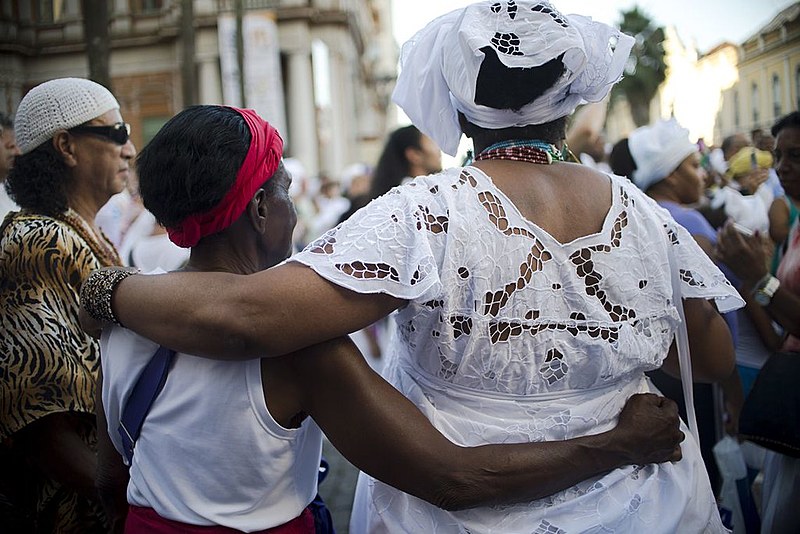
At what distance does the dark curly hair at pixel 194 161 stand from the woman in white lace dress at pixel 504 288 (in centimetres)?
17

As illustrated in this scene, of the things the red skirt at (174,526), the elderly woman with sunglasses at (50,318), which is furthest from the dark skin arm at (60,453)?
the red skirt at (174,526)

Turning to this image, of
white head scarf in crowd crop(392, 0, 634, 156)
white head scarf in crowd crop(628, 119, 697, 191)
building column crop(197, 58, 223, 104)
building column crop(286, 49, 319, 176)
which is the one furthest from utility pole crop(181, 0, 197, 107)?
building column crop(197, 58, 223, 104)

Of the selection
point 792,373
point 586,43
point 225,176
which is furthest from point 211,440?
point 792,373

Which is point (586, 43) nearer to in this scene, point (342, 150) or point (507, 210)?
point (507, 210)

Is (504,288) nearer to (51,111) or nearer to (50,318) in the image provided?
(50,318)

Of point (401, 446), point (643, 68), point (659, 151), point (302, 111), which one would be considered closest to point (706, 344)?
point (401, 446)

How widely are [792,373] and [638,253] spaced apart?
143 centimetres

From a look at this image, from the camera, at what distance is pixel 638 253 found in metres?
1.84

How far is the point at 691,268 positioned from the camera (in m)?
1.93

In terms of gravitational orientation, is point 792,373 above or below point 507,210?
below

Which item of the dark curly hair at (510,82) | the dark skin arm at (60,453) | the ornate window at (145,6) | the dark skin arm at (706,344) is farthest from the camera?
the ornate window at (145,6)

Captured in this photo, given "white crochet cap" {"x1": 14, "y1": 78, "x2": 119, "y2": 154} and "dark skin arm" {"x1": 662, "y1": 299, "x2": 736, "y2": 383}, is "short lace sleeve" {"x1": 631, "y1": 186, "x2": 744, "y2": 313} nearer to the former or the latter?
"dark skin arm" {"x1": 662, "y1": 299, "x2": 736, "y2": 383}

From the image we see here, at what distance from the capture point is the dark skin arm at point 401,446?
1.63m

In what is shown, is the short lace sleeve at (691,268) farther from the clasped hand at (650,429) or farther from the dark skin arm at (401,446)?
the dark skin arm at (401,446)
